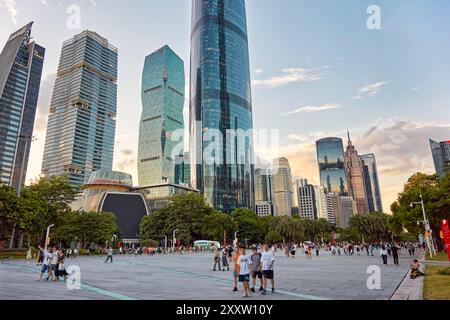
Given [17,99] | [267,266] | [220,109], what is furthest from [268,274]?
[17,99]

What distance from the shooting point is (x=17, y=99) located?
165 meters

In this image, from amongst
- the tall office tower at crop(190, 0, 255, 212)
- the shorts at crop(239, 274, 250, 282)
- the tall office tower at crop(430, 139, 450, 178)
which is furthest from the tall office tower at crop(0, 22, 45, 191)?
the tall office tower at crop(430, 139, 450, 178)

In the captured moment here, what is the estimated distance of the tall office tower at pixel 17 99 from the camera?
158750 mm

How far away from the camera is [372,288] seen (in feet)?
39.0

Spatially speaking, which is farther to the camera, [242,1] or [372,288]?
[242,1]

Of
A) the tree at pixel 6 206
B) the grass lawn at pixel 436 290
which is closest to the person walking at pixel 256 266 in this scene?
the grass lawn at pixel 436 290

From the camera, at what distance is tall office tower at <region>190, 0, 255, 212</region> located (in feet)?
507

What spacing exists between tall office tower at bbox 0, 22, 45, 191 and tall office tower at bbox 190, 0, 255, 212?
89015 millimetres

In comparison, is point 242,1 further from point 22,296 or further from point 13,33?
point 22,296

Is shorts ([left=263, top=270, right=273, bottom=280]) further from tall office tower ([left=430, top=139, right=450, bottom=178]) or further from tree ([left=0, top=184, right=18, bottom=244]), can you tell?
tall office tower ([left=430, top=139, right=450, bottom=178])
